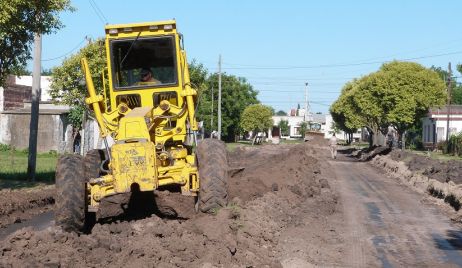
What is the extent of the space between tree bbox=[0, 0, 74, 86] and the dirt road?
9361 millimetres

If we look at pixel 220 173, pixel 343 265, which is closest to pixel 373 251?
pixel 343 265

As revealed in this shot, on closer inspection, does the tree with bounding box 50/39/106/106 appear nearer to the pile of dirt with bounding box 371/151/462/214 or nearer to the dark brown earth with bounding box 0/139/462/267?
the pile of dirt with bounding box 371/151/462/214

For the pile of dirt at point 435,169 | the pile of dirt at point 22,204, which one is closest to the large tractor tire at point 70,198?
the pile of dirt at point 22,204

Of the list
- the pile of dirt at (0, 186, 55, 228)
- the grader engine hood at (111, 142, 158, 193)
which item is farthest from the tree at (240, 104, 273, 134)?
the grader engine hood at (111, 142, 158, 193)

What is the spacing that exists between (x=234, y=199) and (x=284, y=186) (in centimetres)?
489

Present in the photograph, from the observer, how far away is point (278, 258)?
428 inches

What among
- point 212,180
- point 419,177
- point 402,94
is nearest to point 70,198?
point 212,180

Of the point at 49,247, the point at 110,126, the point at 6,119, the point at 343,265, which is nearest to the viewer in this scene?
the point at 49,247

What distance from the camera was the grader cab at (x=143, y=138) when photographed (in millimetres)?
11219

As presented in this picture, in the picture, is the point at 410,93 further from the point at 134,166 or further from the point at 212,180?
the point at 134,166

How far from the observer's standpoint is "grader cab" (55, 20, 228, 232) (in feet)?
36.8

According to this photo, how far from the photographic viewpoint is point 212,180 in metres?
11.9

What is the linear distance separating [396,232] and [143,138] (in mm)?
5796

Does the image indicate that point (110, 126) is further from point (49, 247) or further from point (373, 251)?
point (373, 251)
